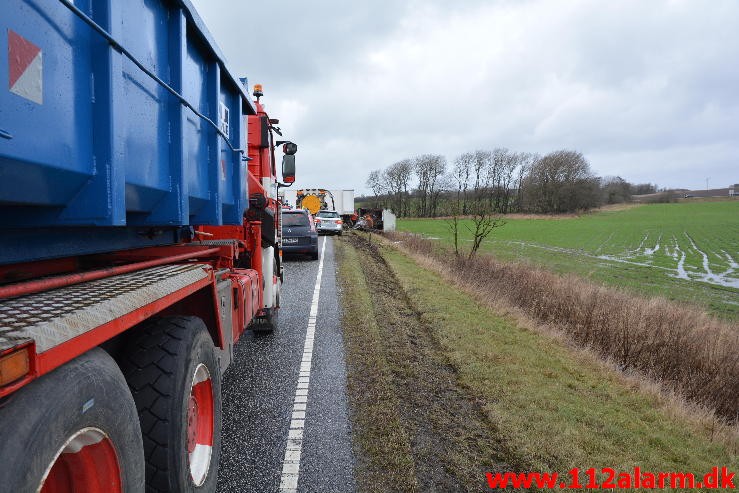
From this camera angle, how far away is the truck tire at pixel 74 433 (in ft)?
3.72

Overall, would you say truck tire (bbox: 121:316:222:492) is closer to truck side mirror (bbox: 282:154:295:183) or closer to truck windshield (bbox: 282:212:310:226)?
truck side mirror (bbox: 282:154:295:183)

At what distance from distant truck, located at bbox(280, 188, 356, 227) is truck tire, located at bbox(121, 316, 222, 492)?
26.3 metres

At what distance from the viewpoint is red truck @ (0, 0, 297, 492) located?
1.27m

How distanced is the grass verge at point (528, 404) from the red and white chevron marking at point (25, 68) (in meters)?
2.78

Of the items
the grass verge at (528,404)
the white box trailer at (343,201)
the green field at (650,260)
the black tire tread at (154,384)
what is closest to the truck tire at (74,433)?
the black tire tread at (154,384)

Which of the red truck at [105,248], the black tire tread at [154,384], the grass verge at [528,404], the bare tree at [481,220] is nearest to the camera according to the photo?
the red truck at [105,248]

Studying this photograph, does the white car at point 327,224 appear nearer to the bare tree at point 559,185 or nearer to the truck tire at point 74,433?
the truck tire at point 74,433

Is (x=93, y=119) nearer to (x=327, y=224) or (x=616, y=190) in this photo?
(x=327, y=224)

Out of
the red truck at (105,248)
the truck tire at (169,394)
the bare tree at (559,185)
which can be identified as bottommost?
the truck tire at (169,394)

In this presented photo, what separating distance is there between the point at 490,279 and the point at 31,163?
1299 centimetres

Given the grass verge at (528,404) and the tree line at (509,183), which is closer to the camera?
the grass verge at (528,404)

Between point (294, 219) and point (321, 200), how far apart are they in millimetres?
16989

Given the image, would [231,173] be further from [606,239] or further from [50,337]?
[606,239]

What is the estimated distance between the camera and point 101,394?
1.50 m
